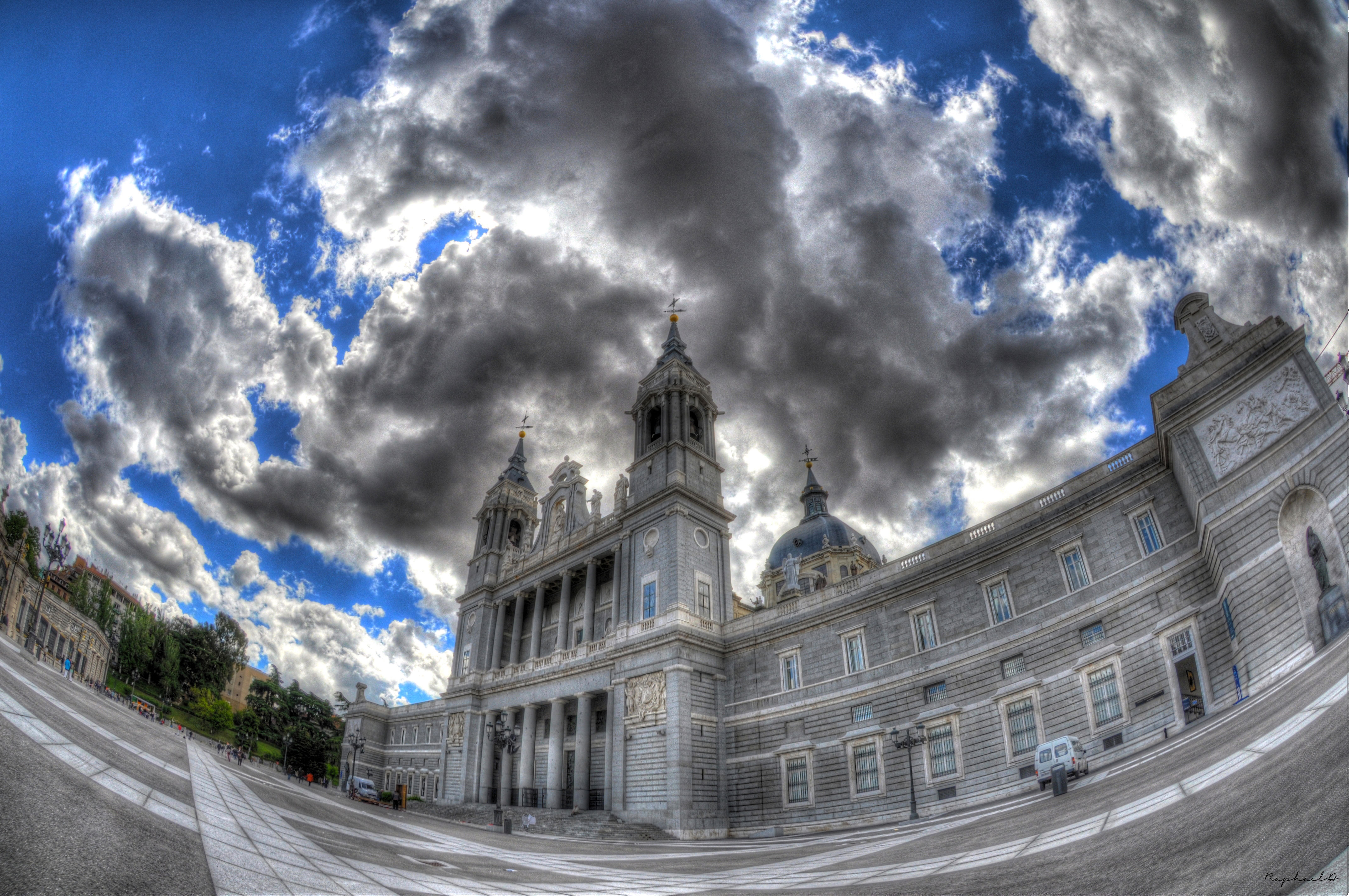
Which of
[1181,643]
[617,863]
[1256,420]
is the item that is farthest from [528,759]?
[1256,420]

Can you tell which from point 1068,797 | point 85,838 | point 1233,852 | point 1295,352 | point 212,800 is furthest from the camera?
point 1068,797

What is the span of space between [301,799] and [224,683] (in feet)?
97.4

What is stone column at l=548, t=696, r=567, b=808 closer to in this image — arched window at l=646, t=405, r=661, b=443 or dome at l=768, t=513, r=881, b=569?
arched window at l=646, t=405, r=661, b=443

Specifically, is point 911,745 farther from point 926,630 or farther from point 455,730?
point 455,730

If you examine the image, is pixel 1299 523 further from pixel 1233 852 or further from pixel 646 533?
pixel 646 533

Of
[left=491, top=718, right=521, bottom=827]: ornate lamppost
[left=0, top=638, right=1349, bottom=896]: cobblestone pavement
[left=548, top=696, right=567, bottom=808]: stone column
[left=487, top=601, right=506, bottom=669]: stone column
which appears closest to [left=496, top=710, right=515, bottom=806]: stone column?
[left=548, top=696, right=567, bottom=808]: stone column

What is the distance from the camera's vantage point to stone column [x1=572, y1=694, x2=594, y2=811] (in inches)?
1357

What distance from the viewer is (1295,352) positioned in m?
10.8

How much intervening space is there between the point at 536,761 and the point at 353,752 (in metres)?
19.6

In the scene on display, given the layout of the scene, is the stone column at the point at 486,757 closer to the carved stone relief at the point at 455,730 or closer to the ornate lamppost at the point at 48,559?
the carved stone relief at the point at 455,730

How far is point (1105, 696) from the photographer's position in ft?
67.9

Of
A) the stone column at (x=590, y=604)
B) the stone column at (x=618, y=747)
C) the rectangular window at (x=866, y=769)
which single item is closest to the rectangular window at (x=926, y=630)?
the rectangular window at (x=866, y=769)

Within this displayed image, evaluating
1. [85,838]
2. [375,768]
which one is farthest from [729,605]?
[375,768]

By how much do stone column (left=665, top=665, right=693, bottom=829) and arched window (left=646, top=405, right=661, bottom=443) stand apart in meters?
16.1
